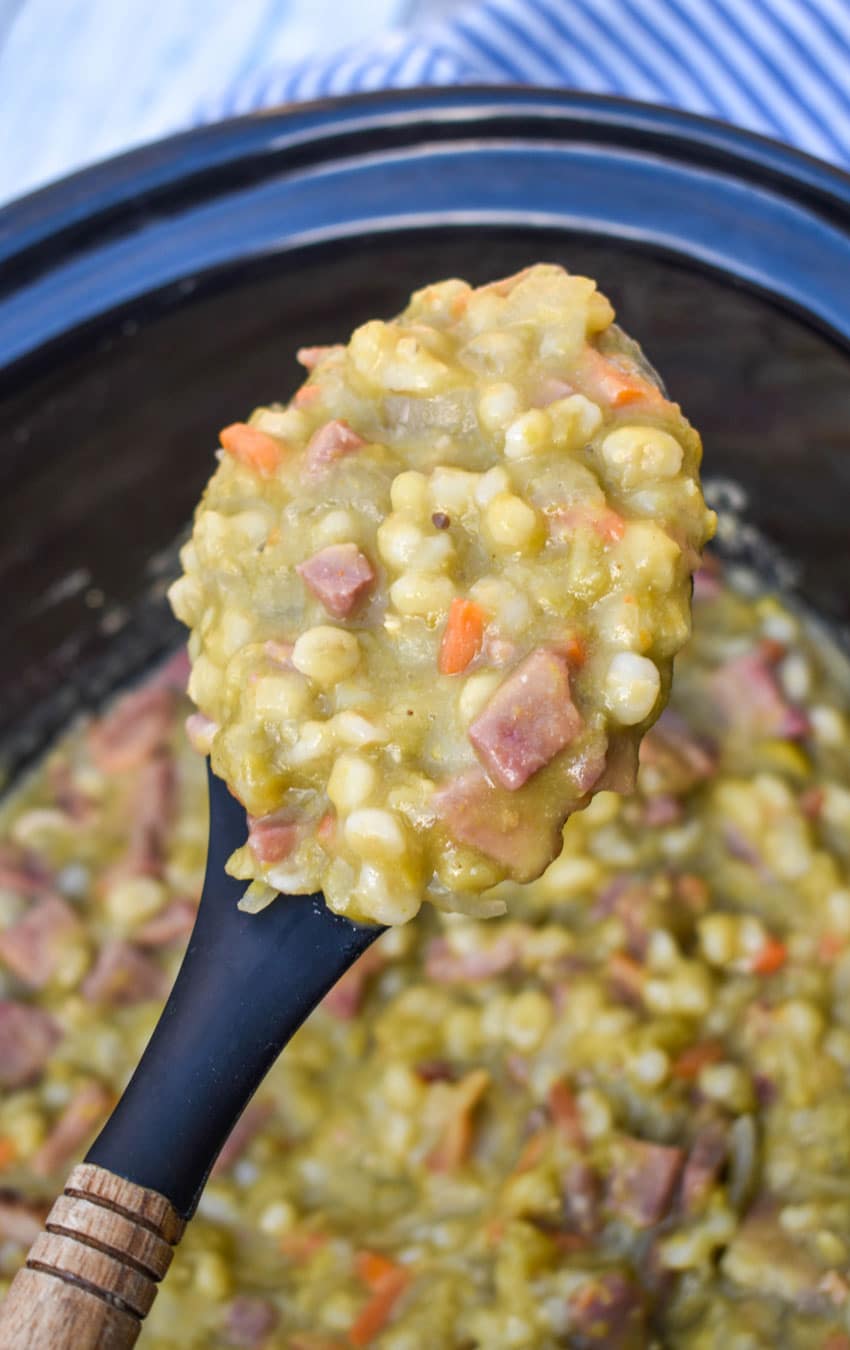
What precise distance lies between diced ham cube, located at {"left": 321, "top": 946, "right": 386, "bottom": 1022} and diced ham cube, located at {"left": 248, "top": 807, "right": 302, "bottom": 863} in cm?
76

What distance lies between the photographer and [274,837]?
1.38 metres

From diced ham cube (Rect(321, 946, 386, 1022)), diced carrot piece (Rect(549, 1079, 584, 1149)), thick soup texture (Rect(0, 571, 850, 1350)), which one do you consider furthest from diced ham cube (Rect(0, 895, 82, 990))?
diced carrot piece (Rect(549, 1079, 584, 1149))

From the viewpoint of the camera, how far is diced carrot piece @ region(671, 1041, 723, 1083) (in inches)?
79.0

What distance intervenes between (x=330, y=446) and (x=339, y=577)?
166 millimetres

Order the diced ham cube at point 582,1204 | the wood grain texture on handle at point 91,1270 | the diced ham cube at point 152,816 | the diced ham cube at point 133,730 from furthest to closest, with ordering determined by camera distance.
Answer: the diced ham cube at point 133,730 < the diced ham cube at point 152,816 < the diced ham cube at point 582,1204 < the wood grain texture on handle at point 91,1270

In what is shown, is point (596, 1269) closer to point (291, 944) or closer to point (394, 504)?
point (291, 944)

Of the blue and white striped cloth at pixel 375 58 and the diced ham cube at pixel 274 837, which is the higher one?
the blue and white striped cloth at pixel 375 58

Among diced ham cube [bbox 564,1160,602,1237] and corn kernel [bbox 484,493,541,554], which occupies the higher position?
corn kernel [bbox 484,493,541,554]

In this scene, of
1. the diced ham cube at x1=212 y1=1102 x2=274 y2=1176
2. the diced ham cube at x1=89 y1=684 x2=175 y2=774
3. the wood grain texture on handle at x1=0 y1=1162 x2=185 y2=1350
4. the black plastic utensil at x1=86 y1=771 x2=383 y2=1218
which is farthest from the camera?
the diced ham cube at x1=89 y1=684 x2=175 y2=774

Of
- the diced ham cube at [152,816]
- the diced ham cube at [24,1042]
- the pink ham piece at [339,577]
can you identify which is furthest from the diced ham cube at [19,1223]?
the pink ham piece at [339,577]

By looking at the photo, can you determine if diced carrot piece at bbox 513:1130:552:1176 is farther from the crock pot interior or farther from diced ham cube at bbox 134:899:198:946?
the crock pot interior

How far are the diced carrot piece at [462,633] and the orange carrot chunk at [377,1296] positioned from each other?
1.06m

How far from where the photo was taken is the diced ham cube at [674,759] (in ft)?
7.34

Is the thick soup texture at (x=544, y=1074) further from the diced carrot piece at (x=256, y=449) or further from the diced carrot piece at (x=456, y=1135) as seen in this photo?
the diced carrot piece at (x=256, y=449)
